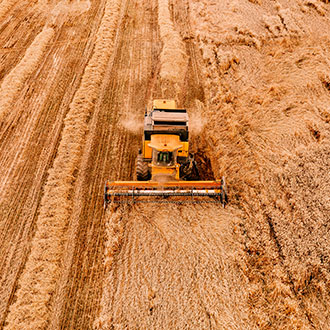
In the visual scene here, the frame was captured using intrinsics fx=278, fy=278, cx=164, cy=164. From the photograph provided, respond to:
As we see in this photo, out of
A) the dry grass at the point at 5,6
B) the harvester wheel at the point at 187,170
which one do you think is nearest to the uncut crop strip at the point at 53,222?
the harvester wheel at the point at 187,170

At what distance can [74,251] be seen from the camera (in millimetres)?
7707

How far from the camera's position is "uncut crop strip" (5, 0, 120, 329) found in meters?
6.55

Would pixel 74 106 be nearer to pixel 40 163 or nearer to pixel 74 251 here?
pixel 40 163

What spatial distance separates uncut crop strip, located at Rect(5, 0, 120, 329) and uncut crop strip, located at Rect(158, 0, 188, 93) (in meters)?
3.26

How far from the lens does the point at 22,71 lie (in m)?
13.8

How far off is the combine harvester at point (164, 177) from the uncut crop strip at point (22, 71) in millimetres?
6926

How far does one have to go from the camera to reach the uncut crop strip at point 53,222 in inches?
258

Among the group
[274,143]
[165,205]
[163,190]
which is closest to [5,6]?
[163,190]

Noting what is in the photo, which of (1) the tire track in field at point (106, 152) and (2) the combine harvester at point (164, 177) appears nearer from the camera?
(1) the tire track in field at point (106, 152)

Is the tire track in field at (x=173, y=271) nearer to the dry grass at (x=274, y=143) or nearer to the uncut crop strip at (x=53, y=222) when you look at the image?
the dry grass at (x=274, y=143)

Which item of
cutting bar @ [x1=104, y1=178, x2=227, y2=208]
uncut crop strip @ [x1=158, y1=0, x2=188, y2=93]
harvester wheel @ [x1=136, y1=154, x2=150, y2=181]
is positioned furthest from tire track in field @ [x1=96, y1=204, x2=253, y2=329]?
uncut crop strip @ [x1=158, y1=0, x2=188, y2=93]

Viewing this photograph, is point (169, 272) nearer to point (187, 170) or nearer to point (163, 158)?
point (163, 158)

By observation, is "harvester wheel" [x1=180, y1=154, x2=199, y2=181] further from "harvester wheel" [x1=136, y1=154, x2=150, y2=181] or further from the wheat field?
"harvester wheel" [x1=136, y1=154, x2=150, y2=181]

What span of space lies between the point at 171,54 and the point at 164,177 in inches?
343
